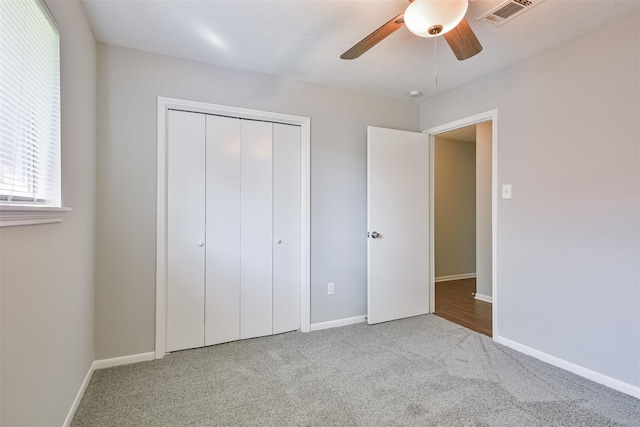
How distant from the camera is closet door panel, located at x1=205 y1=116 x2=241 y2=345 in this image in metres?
2.62

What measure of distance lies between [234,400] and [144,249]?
4.26 feet

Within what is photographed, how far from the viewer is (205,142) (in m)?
2.60

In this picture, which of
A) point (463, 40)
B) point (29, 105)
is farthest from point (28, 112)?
point (463, 40)

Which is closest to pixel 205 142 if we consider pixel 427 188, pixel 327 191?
pixel 327 191

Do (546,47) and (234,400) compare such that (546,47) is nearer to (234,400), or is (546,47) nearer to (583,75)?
(583,75)

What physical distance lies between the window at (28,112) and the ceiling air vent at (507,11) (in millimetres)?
2299

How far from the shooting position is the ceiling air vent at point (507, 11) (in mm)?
1771

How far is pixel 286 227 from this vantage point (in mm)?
2938

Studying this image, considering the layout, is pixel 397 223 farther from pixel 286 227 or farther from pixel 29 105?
pixel 29 105

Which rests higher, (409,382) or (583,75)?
(583,75)

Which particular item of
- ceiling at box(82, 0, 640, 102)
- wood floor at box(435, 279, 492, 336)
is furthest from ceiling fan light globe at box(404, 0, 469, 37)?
wood floor at box(435, 279, 492, 336)

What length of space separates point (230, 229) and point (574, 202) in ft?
8.72

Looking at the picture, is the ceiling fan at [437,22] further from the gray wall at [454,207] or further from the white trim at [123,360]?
the gray wall at [454,207]

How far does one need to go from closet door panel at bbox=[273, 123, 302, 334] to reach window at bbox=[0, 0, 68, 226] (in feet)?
5.37
